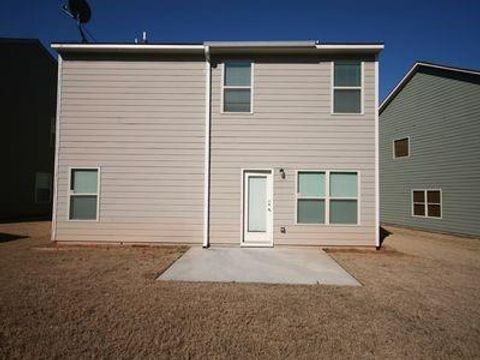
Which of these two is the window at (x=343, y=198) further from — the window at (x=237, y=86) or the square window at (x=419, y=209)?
the square window at (x=419, y=209)

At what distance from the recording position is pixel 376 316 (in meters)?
4.41

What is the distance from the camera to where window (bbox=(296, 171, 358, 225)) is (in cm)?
923

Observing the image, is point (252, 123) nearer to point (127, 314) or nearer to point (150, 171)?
point (150, 171)

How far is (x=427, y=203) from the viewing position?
14445 millimetres

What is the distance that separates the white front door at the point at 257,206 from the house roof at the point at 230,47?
11.0 ft

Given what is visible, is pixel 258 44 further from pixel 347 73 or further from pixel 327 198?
pixel 327 198

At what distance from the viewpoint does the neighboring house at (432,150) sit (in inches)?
485

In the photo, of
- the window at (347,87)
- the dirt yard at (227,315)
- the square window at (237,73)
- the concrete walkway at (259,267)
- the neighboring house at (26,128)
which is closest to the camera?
the dirt yard at (227,315)

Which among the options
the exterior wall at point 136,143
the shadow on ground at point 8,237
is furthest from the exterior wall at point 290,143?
the shadow on ground at point 8,237

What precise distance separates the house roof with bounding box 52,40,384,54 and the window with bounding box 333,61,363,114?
1.35 ft

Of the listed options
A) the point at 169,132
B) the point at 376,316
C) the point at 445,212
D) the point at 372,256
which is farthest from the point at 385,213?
the point at 376,316

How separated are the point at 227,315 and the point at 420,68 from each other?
578 inches

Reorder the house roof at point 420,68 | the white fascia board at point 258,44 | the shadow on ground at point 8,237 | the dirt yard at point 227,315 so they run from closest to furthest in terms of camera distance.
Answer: the dirt yard at point 227,315 < the white fascia board at point 258,44 < the shadow on ground at point 8,237 < the house roof at point 420,68

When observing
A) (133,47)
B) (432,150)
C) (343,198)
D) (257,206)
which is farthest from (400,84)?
(133,47)
